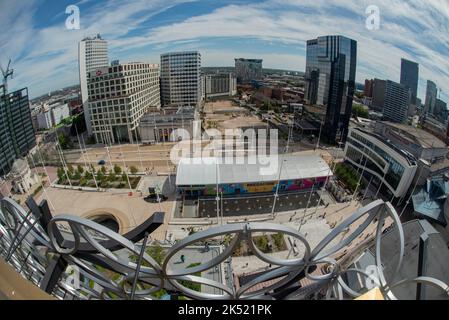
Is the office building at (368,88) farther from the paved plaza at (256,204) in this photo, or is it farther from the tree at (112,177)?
the tree at (112,177)

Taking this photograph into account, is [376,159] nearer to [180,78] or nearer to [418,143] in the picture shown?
[418,143]

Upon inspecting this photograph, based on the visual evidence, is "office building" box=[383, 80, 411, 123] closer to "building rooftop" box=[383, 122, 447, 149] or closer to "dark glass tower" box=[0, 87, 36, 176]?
"building rooftop" box=[383, 122, 447, 149]

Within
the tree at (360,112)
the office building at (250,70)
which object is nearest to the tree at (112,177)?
the tree at (360,112)

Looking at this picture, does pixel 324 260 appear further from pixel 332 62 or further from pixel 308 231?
pixel 332 62

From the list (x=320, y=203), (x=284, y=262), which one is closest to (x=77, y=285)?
(x=284, y=262)

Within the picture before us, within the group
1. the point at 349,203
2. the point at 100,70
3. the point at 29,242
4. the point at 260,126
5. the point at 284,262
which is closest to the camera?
the point at 284,262

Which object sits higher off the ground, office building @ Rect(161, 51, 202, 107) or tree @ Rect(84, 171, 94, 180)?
office building @ Rect(161, 51, 202, 107)

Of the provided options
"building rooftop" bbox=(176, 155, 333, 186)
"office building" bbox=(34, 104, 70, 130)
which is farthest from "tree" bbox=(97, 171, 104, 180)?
"office building" bbox=(34, 104, 70, 130)
